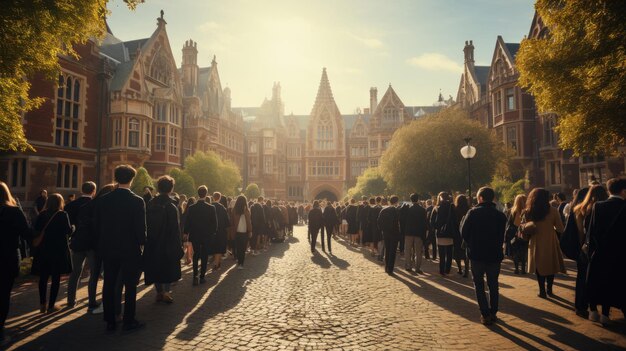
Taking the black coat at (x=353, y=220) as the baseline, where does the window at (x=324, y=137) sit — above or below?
above

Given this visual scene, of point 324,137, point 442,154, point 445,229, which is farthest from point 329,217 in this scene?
point 324,137

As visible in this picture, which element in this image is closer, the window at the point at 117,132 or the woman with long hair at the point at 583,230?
the woman with long hair at the point at 583,230

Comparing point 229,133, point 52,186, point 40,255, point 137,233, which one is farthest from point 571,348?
point 229,133

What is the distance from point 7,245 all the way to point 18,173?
2018 centimetres

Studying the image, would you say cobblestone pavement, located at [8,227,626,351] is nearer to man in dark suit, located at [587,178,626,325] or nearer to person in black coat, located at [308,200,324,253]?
man in dark suit, located at [587,178,626,325]

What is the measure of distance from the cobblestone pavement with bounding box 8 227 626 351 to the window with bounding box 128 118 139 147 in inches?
802

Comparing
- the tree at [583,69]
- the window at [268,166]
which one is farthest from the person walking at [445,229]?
the window at [268,166]

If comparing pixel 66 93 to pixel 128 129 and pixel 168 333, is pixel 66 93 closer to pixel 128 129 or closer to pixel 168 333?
pixel 128 129

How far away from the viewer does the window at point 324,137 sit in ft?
206

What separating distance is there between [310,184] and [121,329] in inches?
2245

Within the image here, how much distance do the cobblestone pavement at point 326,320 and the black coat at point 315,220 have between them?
19.9 ft

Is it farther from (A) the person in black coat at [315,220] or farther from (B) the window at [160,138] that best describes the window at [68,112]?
(A) the person in black coat at [315,220]

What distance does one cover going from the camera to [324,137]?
62969mm

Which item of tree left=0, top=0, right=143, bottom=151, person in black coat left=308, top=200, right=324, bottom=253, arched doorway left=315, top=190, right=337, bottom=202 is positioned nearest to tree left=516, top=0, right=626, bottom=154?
person in black coat left=308, top=200, right=324, bottom=253
